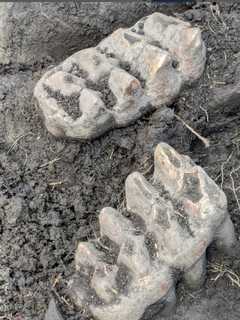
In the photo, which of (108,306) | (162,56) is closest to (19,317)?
(108,306)

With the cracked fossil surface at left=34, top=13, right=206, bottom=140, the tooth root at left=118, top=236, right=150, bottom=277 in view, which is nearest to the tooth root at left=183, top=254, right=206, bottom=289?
the tooth root at left=118, top=236, right=150, bottom=277

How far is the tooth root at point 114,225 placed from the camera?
8.00 ft

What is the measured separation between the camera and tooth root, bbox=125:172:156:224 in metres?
2.46

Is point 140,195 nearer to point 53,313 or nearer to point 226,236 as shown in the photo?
point 226,236

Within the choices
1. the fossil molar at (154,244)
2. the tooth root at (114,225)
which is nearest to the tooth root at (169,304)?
the fossil molar at (154,244)

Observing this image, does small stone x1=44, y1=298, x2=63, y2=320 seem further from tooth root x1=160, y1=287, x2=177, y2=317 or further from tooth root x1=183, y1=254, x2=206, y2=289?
tooth root x1=183, y1=254, x2=206, y2=289

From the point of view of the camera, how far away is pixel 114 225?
2453 mm

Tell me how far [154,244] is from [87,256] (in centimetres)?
25

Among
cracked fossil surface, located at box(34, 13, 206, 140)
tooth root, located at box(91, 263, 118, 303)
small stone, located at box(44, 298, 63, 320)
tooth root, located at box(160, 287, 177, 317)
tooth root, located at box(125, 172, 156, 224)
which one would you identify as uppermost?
cracked fossil surface, located at box(34, 13, 206, 140)

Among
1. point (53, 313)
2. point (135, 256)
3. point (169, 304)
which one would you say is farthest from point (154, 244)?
point (53, 313)

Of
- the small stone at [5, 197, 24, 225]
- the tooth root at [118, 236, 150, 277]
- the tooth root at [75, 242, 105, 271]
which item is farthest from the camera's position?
the small stone at [5, 197, 24, 225]

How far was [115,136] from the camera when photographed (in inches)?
109

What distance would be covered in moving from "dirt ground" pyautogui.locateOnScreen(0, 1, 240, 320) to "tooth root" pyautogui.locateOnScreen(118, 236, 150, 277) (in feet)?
0.84

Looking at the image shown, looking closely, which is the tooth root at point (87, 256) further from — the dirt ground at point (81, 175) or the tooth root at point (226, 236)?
the tooth root at point (226, 236)
